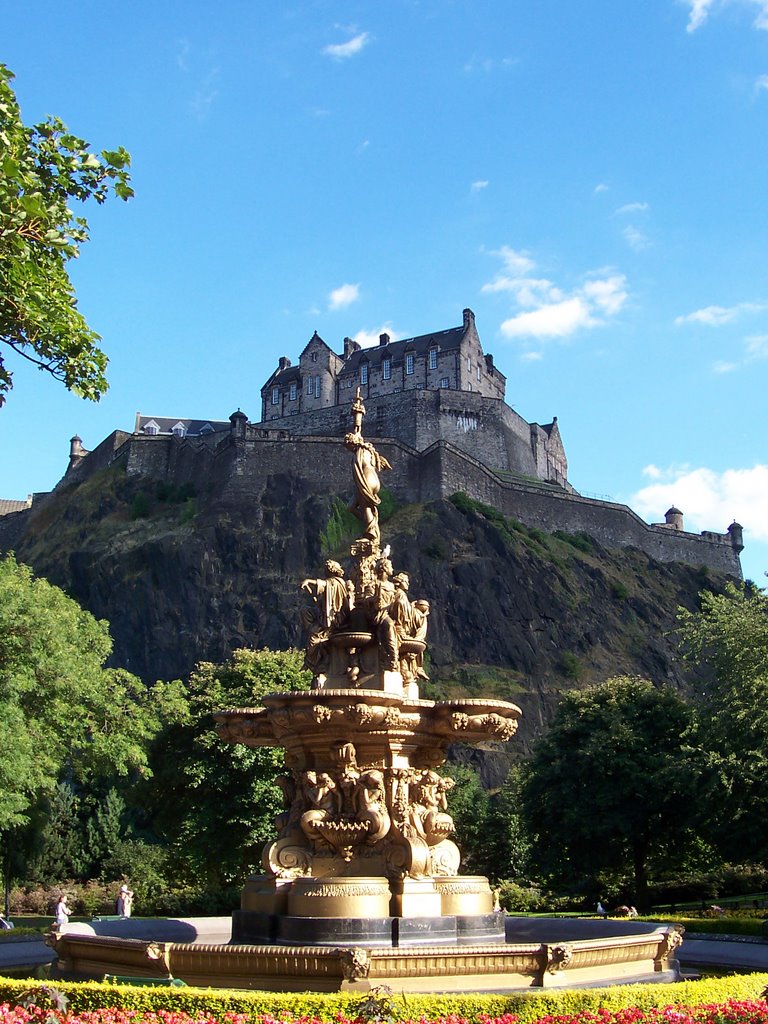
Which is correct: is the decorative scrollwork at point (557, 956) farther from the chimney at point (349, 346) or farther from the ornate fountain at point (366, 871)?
the chimney at point (349, 346)

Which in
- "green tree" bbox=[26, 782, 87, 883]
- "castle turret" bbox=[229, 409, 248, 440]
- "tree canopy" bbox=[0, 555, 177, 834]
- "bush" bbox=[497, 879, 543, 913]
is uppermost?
"castle turret" bbox=[229, 409, 248, 440]

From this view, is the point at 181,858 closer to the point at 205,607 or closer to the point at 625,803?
the point at 625,803

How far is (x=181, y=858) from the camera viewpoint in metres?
34.6

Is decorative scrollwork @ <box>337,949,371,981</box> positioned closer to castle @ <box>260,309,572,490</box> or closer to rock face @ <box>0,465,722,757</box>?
rock face @ <box>0,465,722,757</box>

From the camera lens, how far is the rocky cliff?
67938 mm

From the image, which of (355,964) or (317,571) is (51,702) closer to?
(355,964)

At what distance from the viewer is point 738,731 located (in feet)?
91.5

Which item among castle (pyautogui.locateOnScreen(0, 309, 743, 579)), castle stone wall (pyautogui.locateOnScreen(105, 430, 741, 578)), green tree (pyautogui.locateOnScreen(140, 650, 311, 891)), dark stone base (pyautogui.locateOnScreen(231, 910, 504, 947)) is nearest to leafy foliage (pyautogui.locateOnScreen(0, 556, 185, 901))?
green tree (pyautogui.locateOnScreen(140, 650, 311, 891))

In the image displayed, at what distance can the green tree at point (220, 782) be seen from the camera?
29219mm

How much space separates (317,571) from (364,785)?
6012 cm

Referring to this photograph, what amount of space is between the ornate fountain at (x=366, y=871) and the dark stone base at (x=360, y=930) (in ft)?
0.05

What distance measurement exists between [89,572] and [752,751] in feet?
187

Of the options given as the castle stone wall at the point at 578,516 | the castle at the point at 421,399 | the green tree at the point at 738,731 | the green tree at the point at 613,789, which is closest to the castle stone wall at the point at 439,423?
the castle at the point at 421,399

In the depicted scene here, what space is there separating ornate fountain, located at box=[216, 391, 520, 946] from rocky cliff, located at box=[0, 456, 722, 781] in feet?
171
